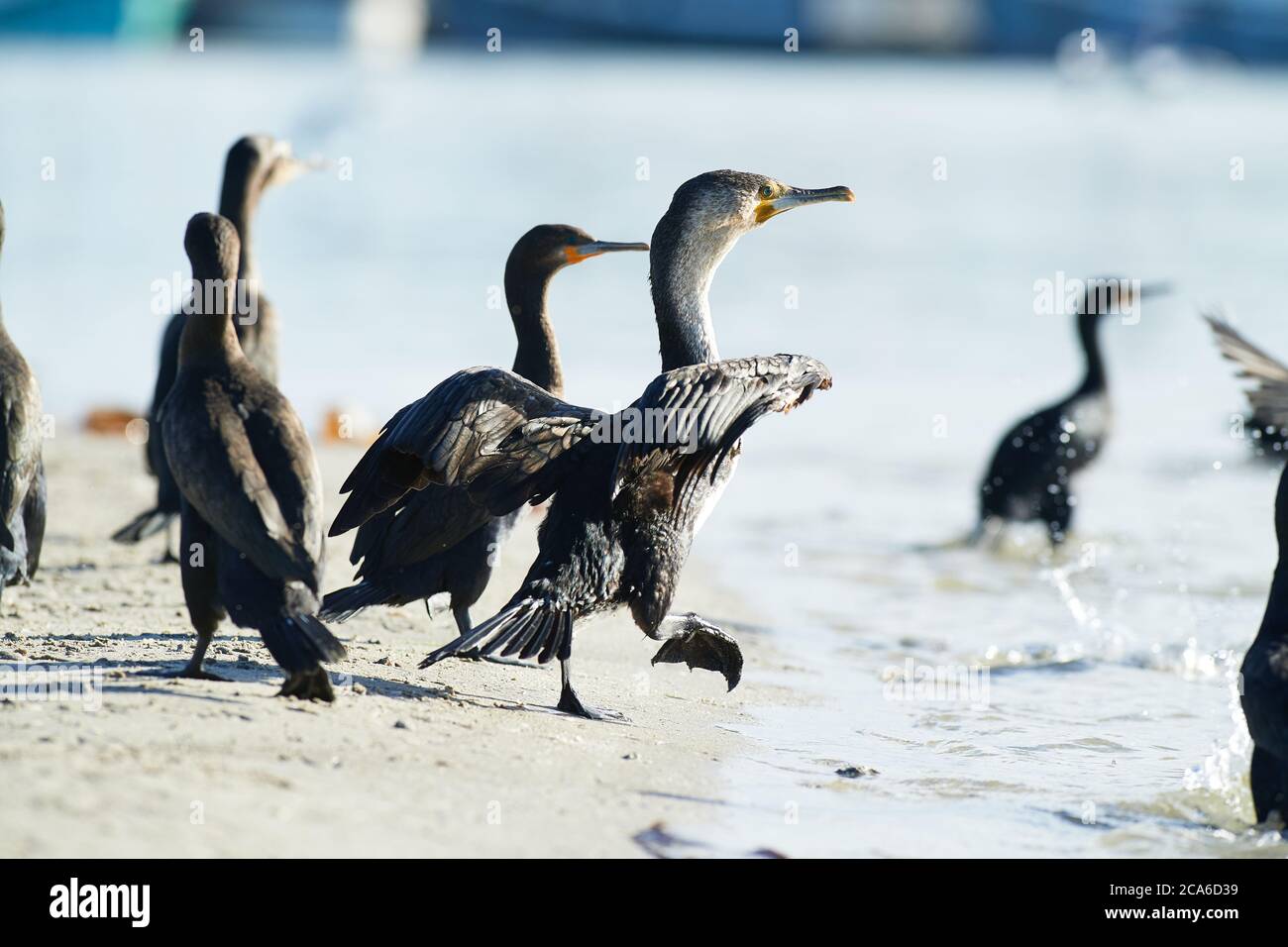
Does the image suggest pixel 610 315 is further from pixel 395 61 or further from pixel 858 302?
pixel 395 61

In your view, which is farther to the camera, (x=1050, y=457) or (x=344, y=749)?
(x=1050, y=457)

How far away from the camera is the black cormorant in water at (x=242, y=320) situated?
7.23 meters

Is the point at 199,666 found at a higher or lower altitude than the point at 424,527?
lower

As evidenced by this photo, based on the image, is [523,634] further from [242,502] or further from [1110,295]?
[1110,295]

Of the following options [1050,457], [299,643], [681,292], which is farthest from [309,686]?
[1050,457]

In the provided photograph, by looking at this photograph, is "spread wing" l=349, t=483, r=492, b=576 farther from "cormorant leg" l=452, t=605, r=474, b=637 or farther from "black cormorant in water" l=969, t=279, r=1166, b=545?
"black cormorant in water" l=969, t=279, r=1166, b=545

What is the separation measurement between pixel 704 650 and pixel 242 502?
175 cm

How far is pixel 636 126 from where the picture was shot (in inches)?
1452

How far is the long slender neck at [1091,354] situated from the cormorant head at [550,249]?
4796mm

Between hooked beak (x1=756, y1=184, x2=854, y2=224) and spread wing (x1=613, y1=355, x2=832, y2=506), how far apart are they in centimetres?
98

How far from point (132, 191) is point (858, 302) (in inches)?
472

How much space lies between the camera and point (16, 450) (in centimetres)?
560

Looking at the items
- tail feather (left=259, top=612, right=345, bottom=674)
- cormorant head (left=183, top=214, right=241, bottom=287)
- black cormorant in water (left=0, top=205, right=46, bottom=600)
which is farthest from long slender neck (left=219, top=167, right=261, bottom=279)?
tail feather (left=259, top=612, right=345, bottom=674)
